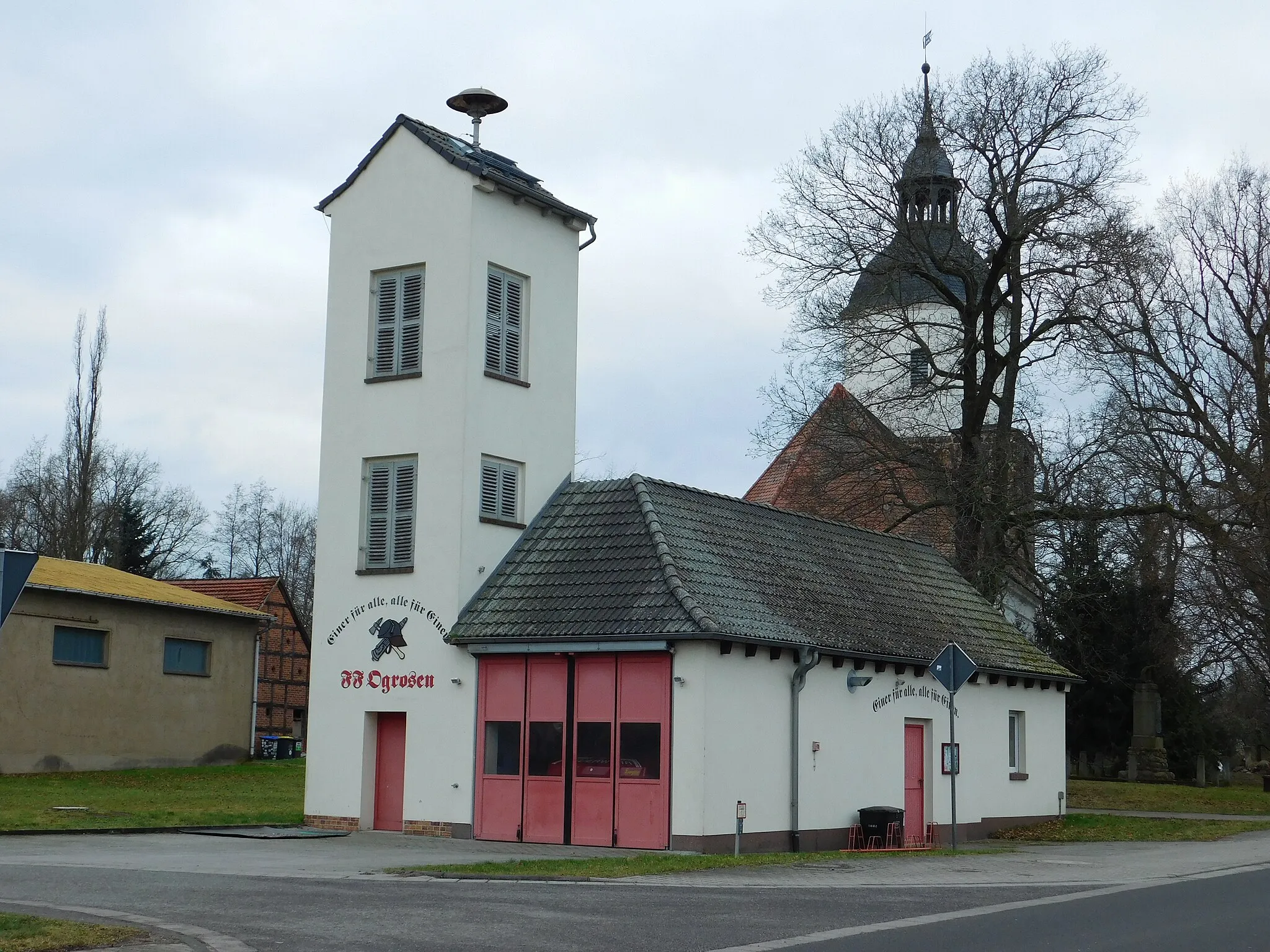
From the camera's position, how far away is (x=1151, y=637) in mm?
48938

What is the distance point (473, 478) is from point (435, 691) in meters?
3.34

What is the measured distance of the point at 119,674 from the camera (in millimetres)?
39062

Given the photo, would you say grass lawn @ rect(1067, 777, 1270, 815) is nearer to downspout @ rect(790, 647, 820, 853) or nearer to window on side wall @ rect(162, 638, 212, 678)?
downspout @ rect(790, 647, 820, 853)

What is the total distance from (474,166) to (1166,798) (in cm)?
2600

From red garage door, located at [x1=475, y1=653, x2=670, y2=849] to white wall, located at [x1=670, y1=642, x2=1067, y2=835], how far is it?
1.40 feet

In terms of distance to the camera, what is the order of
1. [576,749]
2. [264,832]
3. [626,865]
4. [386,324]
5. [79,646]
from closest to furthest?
[626,865], [576,749], [264,832], [386,324], [79,646]

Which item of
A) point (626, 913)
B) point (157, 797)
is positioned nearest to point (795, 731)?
point (626, 913)

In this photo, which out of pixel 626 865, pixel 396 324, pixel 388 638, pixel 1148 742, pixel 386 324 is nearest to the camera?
pixel 626 865

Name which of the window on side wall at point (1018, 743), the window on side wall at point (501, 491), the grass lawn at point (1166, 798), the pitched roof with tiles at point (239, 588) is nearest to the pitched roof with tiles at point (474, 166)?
the window on side wall at point (501, 491)

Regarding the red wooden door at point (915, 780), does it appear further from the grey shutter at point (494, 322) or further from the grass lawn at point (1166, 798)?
Result: the grass lawn at point (1166, 798)

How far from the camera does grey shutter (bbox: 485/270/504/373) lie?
24.0m

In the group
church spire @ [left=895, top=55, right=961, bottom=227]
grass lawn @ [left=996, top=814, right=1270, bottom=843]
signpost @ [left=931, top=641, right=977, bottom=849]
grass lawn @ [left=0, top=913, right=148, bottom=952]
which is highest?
church spire @ [left=895, top=55, right=961, bottom=227]

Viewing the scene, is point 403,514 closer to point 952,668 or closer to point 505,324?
point 505,324

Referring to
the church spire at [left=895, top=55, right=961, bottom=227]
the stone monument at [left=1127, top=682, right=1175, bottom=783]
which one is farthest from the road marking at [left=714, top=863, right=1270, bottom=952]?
the stone monument at [left=1127, top=682, right=1175, bottom=783]
